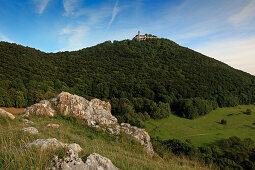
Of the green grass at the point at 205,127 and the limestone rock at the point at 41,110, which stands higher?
the limestone rock at the point at 41,110

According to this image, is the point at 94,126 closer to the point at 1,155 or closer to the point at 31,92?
the point at 1,155

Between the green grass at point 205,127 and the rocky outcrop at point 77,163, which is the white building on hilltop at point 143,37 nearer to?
the green grass at point 205,127

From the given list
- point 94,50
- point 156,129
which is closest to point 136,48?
point 94,50

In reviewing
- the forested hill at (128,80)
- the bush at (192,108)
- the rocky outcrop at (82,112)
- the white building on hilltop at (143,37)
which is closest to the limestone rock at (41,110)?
the rocky outcrop at (82,112)

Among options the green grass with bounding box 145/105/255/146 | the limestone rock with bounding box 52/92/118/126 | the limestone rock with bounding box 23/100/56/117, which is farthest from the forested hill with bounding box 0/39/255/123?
the limestone rock with bounding box 23/100/56/117

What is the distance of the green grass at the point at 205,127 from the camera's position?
104 feet

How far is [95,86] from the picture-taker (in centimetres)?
5419

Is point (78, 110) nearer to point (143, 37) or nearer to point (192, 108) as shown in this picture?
point (192, 108)

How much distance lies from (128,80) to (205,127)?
35.3m

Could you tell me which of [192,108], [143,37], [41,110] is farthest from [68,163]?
[143,37]

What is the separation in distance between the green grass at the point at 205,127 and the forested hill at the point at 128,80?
401 cm

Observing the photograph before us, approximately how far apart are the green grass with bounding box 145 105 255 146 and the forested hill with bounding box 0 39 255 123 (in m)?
4.01

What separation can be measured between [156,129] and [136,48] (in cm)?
7989

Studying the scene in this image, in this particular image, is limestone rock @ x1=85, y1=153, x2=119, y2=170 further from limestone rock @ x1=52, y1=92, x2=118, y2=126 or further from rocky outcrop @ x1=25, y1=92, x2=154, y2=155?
limestone rock @ x1=52, y1=92, x2=118, y2=126
